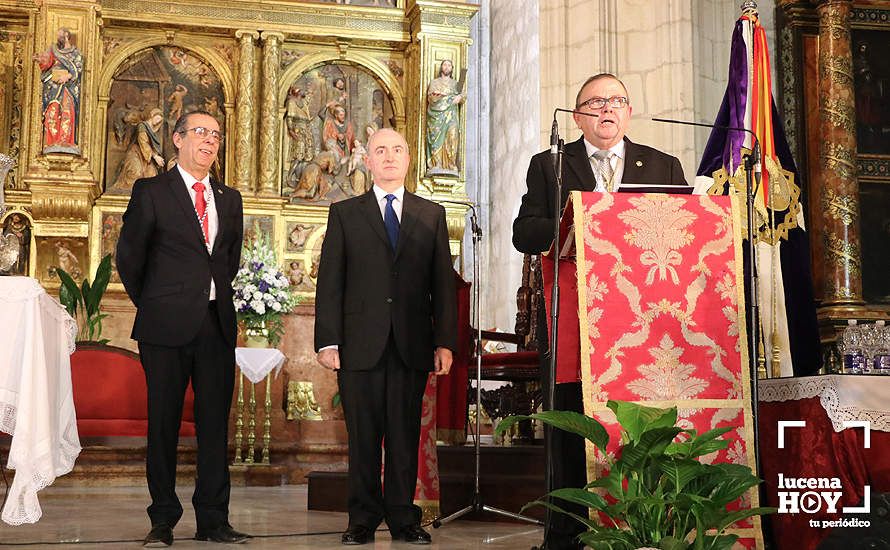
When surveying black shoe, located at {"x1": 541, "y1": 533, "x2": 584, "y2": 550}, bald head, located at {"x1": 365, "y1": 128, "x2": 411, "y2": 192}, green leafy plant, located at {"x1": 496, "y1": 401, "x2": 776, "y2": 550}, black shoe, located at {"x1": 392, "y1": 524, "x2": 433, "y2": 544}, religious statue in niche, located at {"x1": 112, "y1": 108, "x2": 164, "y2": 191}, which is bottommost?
black shoe, located at {"x1": 392, "y1": 524, "x2": 433, "y2": 544}

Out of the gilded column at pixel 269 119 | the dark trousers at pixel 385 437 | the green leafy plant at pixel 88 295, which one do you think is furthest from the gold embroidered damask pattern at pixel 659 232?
the gilded column at pixel 269 119

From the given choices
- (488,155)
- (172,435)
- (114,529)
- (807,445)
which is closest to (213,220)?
(172,435)

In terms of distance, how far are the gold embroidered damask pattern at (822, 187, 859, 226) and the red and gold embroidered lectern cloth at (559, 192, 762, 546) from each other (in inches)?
169

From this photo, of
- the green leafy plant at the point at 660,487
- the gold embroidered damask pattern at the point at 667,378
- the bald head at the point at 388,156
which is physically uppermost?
the bald head at the point at 388,156

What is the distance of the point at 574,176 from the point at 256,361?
4675 millimetres

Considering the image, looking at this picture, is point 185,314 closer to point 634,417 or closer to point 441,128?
point 634,417

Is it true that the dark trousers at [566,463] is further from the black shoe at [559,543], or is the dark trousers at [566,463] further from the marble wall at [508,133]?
the marble wall at [508,133]

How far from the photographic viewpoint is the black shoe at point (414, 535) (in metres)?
3.89

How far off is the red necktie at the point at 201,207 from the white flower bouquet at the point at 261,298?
3.68m

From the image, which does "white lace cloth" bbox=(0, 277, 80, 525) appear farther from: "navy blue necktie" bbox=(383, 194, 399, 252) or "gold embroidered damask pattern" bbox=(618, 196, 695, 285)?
"gold embroidered damask pattern" bbox=(618, 196, 695, 285)

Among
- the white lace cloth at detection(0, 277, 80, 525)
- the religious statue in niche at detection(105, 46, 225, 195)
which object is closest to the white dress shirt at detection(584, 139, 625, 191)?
the white lace cloth at detection(0, 277, 80, 525)

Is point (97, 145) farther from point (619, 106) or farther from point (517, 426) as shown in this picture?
point (619, 106)

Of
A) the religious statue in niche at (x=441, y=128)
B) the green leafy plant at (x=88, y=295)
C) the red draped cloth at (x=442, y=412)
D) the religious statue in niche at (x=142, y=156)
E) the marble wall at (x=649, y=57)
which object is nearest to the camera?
the red draped cloth at (x=442, y=412)

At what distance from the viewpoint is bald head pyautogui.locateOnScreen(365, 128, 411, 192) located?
407 cm
